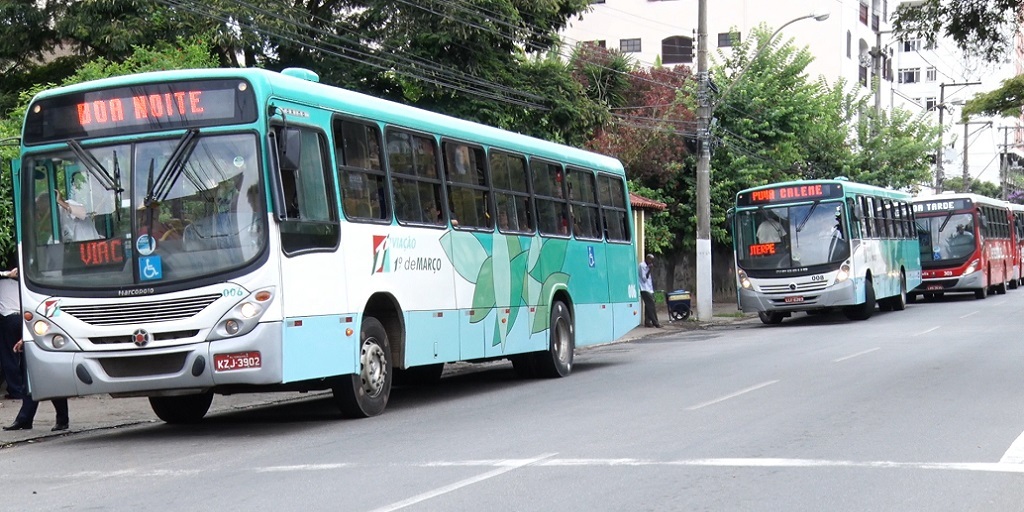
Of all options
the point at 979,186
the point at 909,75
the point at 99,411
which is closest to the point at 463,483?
the point at 99,411

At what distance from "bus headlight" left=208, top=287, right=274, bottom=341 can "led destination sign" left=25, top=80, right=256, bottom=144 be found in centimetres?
156

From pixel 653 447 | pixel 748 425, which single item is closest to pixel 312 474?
pixel 653 447

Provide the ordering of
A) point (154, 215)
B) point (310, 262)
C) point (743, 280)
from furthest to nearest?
1. point (743, 280)
2. point (310, 262)
3. point (154, 215)

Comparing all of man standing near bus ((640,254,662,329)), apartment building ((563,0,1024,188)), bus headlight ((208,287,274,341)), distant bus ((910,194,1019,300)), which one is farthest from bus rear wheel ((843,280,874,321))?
apartment building ((563,0,1024,188))

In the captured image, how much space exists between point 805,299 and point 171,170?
68.3 ft

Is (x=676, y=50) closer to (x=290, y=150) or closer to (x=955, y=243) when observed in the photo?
(x=955, y=243)

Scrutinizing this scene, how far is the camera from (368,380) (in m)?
13.1

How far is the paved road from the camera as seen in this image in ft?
26.3

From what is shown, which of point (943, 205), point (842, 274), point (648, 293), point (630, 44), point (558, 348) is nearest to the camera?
point (558, 348)

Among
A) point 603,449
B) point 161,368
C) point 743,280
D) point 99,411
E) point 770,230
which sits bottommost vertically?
point 99,411

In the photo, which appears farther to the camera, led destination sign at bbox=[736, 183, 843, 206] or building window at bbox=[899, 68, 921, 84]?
building window at bbox=[899, 68, 921, 84]

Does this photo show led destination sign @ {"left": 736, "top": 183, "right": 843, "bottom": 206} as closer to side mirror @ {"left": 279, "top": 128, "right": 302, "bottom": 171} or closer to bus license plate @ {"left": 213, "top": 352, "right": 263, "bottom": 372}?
side mirror @ {"left": 279, "top": 128, "right": 302, "bottom": 171}

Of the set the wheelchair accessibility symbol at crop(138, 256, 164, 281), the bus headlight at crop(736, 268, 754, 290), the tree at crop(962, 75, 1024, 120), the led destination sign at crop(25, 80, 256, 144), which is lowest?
the bus headlight at crop(736, 268, 754, 290)

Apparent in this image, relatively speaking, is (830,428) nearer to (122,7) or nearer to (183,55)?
(183,55)
